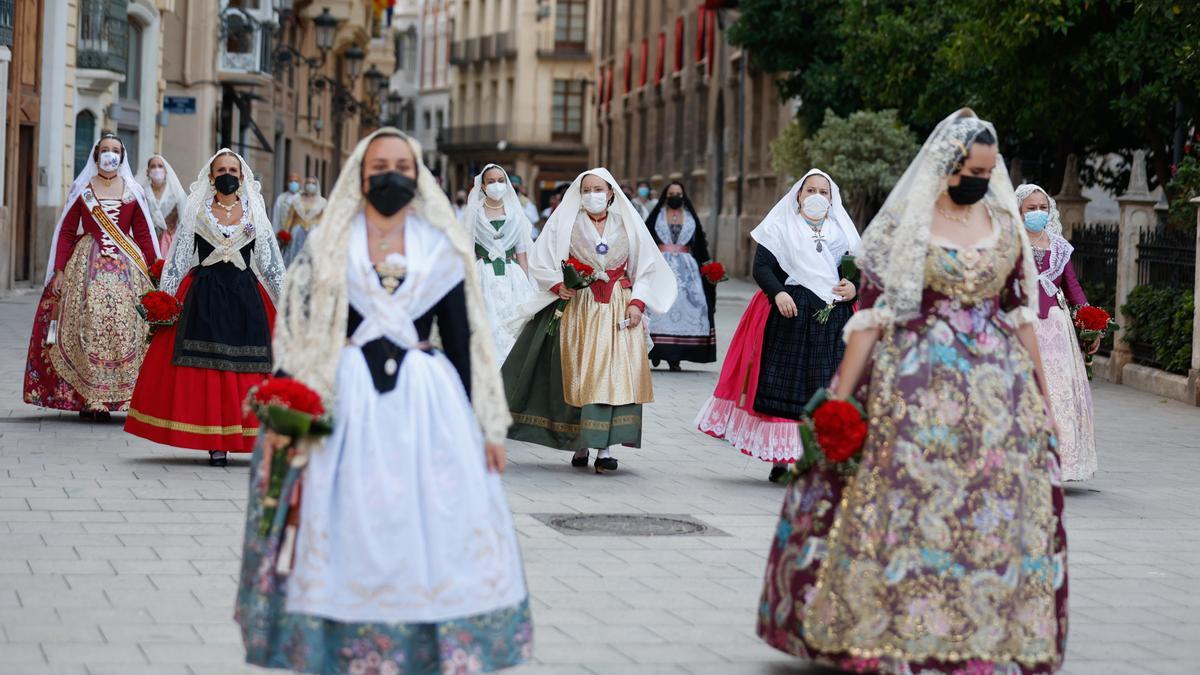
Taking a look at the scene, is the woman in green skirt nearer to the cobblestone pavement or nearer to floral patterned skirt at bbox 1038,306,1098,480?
the cobblestone pavement

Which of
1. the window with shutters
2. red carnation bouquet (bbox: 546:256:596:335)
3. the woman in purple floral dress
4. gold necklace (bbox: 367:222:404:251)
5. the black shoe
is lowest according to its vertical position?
the black shoe

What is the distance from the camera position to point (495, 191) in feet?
49.6

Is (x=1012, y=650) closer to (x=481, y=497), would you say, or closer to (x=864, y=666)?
(x=864, y=666)

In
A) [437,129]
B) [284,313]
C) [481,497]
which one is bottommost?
[481,497]

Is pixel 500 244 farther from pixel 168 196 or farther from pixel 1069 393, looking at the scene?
pixel 1069 393

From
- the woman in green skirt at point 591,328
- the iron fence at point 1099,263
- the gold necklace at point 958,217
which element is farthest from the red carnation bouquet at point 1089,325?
the iron fence at point 1099,263

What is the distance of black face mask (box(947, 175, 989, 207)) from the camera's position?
6.63 m

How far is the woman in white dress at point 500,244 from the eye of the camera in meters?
15.3

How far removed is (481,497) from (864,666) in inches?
52.3

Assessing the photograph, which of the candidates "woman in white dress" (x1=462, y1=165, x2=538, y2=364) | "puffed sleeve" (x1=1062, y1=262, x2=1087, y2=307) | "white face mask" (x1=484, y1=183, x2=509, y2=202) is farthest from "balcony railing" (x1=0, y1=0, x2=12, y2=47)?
"puffed sleeve" (x1=1062, y1=262, x2=1087, y2=307)

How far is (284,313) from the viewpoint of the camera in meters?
6.04

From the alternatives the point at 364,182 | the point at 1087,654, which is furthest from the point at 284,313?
the point at 1087,654

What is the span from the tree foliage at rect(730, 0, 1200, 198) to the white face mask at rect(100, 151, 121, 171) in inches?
391

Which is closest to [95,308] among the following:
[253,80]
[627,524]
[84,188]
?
[84,188]
